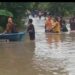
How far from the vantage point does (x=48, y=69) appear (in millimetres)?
8578

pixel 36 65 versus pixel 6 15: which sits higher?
pixel 6 15

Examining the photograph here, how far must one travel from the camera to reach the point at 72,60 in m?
10.3

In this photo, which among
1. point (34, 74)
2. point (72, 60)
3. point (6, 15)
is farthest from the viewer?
point (6, 15)

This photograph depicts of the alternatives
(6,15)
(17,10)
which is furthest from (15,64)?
(17,10)

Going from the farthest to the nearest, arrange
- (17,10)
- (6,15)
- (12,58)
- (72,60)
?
(17,10)
(6,15)
(12,58)
(72,60)

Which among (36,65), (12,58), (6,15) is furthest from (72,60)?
(6,15)

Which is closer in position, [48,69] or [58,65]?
[48,69]

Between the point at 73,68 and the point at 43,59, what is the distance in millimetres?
2146

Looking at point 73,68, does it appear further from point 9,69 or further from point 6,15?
point 6,15

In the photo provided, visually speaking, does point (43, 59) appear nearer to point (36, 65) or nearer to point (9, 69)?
point (36, 65)

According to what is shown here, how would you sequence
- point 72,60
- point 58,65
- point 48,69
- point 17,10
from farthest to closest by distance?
point 17,10 < point 72,60 < point 58,65 < point 48,69

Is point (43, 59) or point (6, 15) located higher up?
point (6, 15)

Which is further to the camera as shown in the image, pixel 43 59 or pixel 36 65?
pixel 43 59

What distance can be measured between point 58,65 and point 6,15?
522 inches
